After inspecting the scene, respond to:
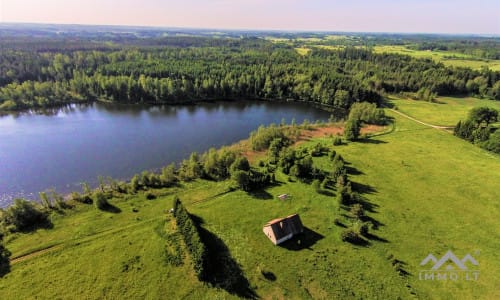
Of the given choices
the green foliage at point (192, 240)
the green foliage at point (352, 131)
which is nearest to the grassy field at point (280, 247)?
the green foliage at point (192, 240)

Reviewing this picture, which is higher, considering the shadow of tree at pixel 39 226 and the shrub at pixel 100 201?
the shrub at pixel 100 201

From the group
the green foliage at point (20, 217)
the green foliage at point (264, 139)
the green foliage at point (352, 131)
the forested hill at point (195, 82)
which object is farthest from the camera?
the forested hill at point (195, 82)

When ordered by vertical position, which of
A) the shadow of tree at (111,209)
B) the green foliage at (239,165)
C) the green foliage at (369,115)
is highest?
the green foliage at (369,115)

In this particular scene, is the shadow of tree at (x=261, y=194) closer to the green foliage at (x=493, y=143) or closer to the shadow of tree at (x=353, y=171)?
the shadow of tree at (x=353, y=171)

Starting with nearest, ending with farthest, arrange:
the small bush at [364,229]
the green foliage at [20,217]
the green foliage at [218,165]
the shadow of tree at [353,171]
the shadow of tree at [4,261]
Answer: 1. the shadow of tree at [4,261]
2. the green foliage at [20,217]
3. the small bush at [364,229]
4. the green foliage at [218,165]
5. the shadow of tree at [353,171]

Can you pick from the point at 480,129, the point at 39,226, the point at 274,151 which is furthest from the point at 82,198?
the point at 480,129
